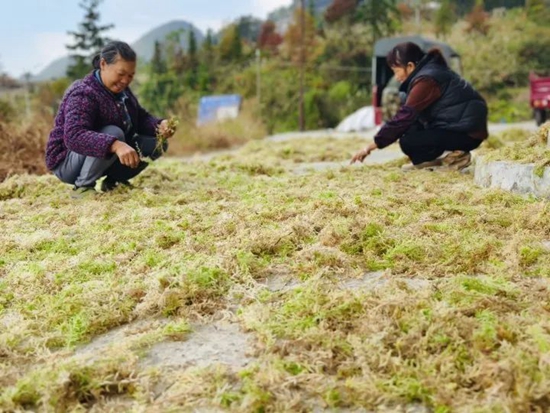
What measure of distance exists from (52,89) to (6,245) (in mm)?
29270

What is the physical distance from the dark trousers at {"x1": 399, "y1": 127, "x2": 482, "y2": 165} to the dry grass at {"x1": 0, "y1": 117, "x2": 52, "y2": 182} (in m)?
3.97

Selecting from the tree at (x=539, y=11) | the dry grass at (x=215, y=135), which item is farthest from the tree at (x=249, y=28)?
the dry grass at (x=215, y=135)

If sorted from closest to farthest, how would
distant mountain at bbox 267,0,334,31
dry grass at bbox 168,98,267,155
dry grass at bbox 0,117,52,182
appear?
dry grass at bbox 0,117,52,182, dry grass at bbox 168,98,267,155, distant mountain at bbox 267,0,334,31

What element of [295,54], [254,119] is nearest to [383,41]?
[254,119]

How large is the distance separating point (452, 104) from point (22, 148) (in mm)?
4801

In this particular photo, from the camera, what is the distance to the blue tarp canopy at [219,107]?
1877 centimetres

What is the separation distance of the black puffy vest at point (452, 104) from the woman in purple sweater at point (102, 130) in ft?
6.99

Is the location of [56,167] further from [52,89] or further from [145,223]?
[52,89]

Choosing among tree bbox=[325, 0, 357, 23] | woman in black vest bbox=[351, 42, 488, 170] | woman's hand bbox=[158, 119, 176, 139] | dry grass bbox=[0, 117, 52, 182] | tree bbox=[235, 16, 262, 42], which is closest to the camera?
woman's hand bbox=[158, 119, 176, 139]

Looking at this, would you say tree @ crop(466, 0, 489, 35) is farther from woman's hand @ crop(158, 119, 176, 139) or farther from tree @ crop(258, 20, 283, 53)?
woman's hand @ crop(158, 119, 176, 139)

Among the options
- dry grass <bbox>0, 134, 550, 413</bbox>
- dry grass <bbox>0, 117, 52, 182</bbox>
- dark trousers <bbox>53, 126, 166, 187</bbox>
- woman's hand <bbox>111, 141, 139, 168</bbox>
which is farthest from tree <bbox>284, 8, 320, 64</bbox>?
dry grass <bbox>0, 134, 550, 413</bbox>

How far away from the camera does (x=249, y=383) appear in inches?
63.2

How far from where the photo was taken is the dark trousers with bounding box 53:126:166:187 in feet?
14.3

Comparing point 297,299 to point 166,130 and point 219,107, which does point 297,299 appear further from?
point 219,107
